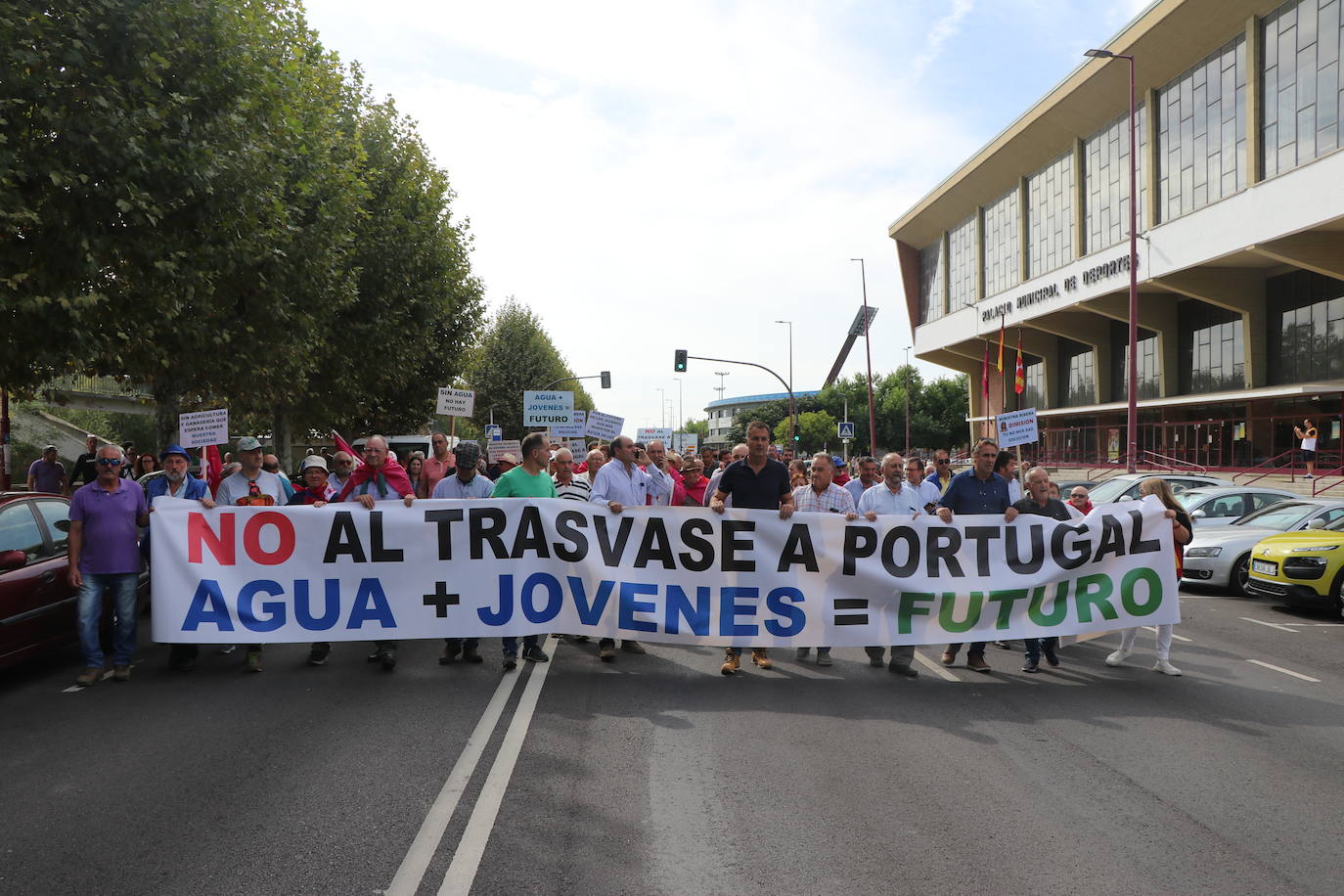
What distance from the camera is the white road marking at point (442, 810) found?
12.5ft

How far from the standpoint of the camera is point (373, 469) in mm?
8312

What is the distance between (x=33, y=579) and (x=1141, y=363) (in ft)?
151

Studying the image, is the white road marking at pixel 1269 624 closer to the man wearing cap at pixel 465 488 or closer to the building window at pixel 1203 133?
the man wearing cap at pixel 465 488

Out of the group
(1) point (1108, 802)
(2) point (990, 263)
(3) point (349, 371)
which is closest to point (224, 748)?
(1) point (1108, 802)

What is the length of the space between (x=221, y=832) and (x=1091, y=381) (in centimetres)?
5164

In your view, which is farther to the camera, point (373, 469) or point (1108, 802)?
point (373, 469)

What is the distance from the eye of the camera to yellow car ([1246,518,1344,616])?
10.9m

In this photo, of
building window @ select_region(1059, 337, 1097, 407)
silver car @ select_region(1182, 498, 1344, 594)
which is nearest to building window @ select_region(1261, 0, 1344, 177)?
building window @ select_region(1059, 337, 1097, 407)

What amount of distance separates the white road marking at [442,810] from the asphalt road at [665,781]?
0.02m

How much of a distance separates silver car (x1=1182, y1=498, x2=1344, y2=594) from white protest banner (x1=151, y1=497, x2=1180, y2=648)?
6180 mm

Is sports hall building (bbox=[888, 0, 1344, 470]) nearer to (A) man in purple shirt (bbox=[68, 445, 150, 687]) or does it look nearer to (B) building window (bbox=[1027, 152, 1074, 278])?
(B) building window (bbox=[1027, 152, 1074, 278])

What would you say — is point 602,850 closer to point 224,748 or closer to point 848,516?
point 224,748

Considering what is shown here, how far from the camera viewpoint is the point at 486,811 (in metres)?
4.52

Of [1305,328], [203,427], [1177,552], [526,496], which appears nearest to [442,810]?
[526,496]
